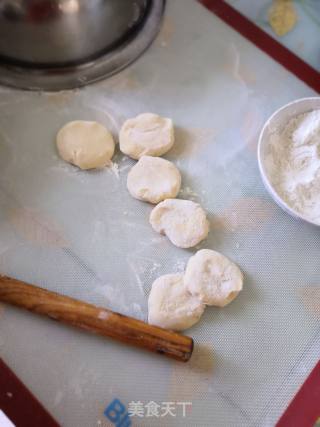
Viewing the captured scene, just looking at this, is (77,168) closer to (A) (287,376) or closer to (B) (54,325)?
(B) (54,325)

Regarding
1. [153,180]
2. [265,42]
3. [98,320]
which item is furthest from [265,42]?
[98,320]

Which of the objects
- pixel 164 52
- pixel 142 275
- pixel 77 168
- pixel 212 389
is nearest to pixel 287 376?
pixel 212 389

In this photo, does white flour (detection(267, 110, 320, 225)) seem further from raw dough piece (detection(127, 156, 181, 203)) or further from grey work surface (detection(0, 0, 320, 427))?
raw dough piece (detection(127, 156, 181, 203))

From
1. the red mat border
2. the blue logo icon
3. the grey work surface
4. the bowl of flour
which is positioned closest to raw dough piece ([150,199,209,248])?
the grey work surface

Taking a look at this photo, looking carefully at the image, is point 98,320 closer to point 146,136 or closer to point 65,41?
point 146,136

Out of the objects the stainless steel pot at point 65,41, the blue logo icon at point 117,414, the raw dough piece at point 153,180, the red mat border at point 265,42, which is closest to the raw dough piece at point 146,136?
the raw dough piece at point 153,180
